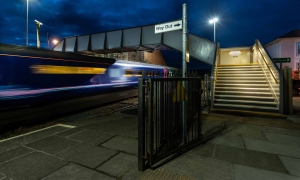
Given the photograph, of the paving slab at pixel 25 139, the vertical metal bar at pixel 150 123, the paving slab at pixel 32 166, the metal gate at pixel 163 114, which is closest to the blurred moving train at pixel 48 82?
the metal gate at pixel 163 114

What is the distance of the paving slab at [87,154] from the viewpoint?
11.0 feet

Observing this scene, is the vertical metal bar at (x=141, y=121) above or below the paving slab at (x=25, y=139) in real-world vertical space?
above

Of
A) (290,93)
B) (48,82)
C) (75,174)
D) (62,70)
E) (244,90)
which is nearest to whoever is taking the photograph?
(75,174)

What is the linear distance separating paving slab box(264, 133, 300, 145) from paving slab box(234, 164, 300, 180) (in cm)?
199

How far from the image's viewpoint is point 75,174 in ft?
9.57

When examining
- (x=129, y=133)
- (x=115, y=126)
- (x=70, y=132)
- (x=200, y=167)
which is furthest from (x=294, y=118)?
(x=70, y=132)

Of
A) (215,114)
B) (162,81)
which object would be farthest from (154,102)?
(215,114)

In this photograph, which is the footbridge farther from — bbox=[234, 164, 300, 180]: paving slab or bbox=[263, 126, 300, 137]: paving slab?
bbox=[234, 164, 300, 180]: paving slab

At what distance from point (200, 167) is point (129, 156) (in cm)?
146

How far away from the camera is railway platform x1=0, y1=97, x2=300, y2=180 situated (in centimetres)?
292

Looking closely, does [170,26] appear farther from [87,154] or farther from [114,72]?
[114,72]

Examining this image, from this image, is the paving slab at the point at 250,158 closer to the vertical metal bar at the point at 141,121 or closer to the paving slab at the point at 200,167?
the paving slab at the point at 200,167

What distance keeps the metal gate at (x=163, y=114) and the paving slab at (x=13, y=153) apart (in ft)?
9.07

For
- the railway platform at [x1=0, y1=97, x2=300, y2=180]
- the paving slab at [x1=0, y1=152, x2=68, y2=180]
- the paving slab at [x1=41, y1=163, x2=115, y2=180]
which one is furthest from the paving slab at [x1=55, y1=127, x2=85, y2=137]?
the paving slab at [x1=41, y1=163, x2=115, y2=180]
